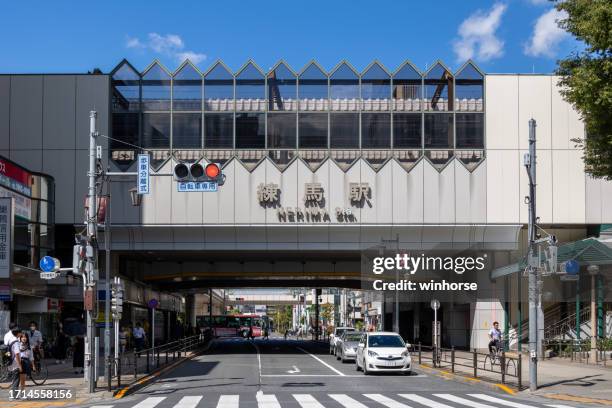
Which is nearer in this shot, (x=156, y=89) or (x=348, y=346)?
(x=348, y=346)

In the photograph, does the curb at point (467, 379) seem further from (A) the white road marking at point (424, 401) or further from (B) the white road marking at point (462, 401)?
(A) the white road marking at point (424, 401)

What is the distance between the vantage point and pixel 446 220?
44.5 m

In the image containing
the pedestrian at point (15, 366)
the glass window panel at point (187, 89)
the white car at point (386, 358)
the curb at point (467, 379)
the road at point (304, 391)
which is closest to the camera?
the road at point (304, 391)

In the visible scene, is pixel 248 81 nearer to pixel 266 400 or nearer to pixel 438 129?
pixel 438 129

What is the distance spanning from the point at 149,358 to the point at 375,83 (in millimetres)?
20848

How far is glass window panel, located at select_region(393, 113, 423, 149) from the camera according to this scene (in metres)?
45.8

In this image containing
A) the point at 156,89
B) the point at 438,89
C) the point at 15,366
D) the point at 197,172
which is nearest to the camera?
the point at 197,172

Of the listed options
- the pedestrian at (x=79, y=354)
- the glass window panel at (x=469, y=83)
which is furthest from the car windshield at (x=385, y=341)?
the glass window panel at (x=469, y=83)

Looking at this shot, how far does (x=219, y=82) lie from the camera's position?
151 feet

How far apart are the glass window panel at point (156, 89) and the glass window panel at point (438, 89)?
14.6 meters

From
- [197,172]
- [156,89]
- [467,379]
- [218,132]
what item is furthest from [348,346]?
A: [197,172]

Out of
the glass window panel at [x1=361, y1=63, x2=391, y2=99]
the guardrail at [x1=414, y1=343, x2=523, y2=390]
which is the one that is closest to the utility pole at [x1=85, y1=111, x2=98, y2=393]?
the guardrail at [x1=414, y1=343, x2=523, y2=390]

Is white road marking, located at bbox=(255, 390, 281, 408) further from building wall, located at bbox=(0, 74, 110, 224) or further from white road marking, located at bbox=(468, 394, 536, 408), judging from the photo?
building wall, located at bbox=(0, 74, 110, 224)

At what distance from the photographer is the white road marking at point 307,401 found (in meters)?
19.4
